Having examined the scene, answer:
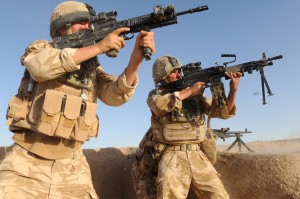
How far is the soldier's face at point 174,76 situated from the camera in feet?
18.3

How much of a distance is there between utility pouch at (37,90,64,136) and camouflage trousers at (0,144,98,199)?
31 cm

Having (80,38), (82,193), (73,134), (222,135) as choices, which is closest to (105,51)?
(80,38)

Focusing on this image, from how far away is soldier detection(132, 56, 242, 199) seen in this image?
14.7 feet

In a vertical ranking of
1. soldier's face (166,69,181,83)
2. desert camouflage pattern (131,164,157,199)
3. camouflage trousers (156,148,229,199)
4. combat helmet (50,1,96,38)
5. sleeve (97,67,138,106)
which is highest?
combat helmet (50,1,96,38)

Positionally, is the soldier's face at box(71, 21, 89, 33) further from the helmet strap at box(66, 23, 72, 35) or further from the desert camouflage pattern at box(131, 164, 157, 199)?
the desert camouflage pattern at box(131, 164, 157, 199)

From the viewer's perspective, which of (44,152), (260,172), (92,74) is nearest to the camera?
(44,152)

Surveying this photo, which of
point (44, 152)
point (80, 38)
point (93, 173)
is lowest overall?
point (93, 173)

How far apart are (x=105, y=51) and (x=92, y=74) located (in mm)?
502

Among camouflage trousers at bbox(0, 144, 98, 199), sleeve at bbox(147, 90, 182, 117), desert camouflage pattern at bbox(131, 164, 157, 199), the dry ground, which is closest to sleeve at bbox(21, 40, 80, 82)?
camouflage trousers at bbox(0, 144, 98, 199)

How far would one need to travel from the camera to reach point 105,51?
2.95 m

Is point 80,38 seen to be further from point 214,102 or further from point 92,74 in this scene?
point 214,102

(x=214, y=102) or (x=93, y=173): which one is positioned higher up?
(x=214, y=102)

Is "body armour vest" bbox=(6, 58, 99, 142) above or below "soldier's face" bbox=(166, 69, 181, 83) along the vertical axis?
below

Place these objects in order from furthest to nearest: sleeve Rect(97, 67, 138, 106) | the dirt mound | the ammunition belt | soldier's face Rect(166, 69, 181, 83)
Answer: soldier's face Rect(166, 69, 181, 83) < the ammunition belt < the dirt mound < sleeve Rect(97, 67, 138, 106)
